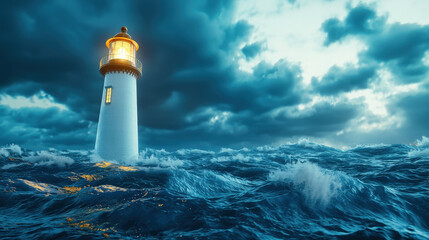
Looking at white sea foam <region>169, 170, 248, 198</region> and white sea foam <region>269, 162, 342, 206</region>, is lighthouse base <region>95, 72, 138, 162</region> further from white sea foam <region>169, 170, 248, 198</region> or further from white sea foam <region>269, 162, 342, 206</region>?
white sea foam <region>269, 162, 342, 206</region>

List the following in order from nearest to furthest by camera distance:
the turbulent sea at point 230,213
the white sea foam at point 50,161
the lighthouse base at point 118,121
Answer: the turbulent sea at point 230,213, the white sea foam at point 50,161, the lighthouse base at point 118,121

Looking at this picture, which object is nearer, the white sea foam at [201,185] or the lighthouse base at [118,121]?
the white sea foam at [201,185]

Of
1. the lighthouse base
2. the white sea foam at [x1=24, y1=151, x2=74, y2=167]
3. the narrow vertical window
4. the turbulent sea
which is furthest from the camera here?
the narrow vertical window

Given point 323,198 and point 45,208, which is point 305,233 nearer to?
point 323,198

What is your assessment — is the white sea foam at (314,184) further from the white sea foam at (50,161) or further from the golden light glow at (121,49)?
the golden light glow at (121,49)

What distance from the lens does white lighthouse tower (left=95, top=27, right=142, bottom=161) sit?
15.7 meters

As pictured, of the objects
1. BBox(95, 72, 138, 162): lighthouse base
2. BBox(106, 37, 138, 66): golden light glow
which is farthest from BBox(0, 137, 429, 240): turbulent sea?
BBox(106, 37, 138, 66): golden light glow

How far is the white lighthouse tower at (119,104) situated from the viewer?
1569 cm

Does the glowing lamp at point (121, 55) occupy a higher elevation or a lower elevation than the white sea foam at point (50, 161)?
higher

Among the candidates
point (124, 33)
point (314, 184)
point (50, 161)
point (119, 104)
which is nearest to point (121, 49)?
point (124, 33)

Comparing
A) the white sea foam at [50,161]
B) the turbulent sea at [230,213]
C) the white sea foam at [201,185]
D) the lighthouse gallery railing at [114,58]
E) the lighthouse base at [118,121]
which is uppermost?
the lighthouse gallery railing at [114,58]

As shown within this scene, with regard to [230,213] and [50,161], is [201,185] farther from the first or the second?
[50,161]

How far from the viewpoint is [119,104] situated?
16.3 meters

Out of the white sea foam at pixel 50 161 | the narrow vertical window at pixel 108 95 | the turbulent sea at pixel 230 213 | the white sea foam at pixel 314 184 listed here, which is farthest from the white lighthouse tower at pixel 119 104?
the white sea foam at pixel 314 184
